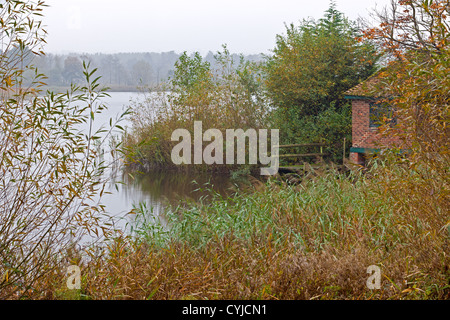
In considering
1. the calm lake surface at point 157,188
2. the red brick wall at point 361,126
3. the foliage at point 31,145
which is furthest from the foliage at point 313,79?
the foliage at point 31,145

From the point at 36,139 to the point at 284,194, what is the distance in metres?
4.78

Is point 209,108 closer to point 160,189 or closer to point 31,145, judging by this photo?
point 160,189

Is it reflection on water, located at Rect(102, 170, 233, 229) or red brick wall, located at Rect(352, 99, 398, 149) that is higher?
red brick wall, located at Rect(352, 99, 398, 149)

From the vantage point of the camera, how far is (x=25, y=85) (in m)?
4.41

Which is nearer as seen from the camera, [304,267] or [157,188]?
[304,267]

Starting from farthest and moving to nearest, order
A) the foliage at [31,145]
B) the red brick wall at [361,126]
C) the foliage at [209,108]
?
the foliage at [209,108], the red brick wall at [361,126], the foliage at [31,145]

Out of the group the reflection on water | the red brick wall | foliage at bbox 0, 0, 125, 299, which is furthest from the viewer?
the red brick wall

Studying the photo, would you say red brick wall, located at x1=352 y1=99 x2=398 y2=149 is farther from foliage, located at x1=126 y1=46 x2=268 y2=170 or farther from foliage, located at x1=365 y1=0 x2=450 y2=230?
foliage, located at x1=365 y1=0 x2=450 y2=230

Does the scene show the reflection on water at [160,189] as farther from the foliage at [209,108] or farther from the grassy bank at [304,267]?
the grassy bank at [304,267]

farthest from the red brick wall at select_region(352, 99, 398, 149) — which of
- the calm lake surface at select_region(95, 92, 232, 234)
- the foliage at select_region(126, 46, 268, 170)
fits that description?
the calm lake surface at select_region(95, 92, 232, 234)

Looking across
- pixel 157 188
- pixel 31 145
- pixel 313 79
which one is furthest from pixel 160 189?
pixel 31 145

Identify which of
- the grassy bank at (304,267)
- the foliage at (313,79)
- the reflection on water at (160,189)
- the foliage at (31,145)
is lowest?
the reflection on water at (160,189)
